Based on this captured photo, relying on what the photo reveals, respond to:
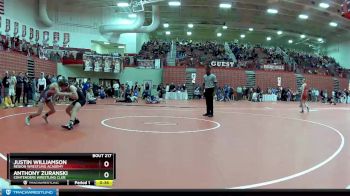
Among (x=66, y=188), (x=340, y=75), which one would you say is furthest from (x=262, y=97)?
(x=66, y=188)

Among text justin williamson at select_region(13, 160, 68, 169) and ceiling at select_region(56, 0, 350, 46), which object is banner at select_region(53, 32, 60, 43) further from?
text justin williamson at select_region(13, 160, 68, 169)

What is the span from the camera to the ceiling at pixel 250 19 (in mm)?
31859

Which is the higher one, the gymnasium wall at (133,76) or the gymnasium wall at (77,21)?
the gymnasium wall at (77,21)

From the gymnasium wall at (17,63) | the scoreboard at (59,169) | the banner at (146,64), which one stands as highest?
the banner at (146,64)

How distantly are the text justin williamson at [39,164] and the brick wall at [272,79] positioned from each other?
3345cm

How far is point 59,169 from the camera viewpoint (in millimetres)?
1872

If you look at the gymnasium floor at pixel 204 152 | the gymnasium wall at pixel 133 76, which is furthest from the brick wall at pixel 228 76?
the gymnasium floor at pixel 204 152

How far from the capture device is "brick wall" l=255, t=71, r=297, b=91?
34094mm

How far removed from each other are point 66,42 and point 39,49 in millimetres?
6848

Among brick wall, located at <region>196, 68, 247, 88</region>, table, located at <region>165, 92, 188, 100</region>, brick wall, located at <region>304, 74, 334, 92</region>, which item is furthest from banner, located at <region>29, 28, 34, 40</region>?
brick wall, located at <region>304, 74, 334, 92</region>

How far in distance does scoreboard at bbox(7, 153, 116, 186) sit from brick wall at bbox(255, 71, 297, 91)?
33388 millimetres

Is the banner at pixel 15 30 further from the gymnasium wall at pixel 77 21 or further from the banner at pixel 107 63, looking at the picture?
the banner at pixel 107 63

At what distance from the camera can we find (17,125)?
7.96 metres

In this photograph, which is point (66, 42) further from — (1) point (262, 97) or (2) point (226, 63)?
(1) point (262, 97)
